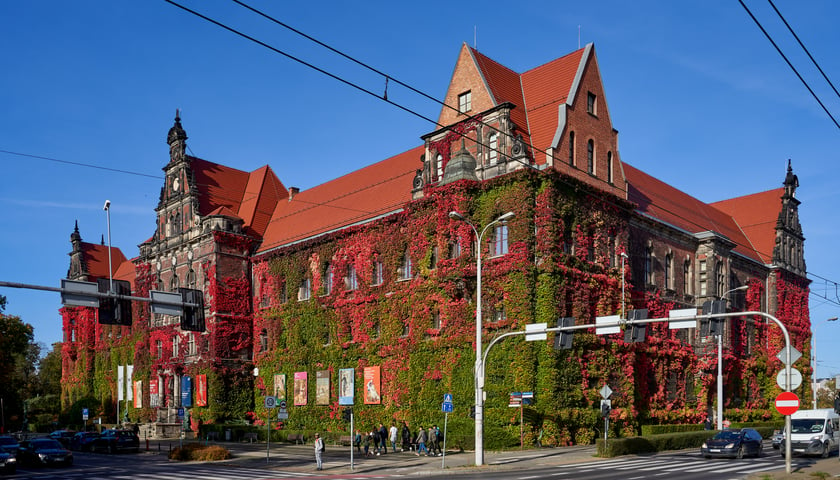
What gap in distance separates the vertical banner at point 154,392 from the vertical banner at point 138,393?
6.70 ft

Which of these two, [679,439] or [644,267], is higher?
[644,267]

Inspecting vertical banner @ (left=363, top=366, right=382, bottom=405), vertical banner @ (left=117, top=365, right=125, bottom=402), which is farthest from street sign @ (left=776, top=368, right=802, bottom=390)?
vertical banner @ (left=117, top=365, right=125, bottom=402)

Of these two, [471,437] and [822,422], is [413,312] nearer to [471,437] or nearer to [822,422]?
[471,437]

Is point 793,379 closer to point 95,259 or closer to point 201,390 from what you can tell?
point 201,390

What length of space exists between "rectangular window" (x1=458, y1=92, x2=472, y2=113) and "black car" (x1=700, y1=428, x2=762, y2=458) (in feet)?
77.3

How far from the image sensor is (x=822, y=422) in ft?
112

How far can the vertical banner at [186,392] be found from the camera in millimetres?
62184

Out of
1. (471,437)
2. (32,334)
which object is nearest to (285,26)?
(471,437)

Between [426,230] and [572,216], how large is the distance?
8808 mm

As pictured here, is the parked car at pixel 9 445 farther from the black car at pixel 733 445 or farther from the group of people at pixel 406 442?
the black car at pixel 733 445

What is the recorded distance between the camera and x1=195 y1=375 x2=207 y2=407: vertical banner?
60.9 meters

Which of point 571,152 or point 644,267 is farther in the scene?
point 644,267

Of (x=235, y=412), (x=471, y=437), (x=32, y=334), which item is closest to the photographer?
(x=471, y=437)

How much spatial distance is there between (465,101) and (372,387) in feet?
62.9
